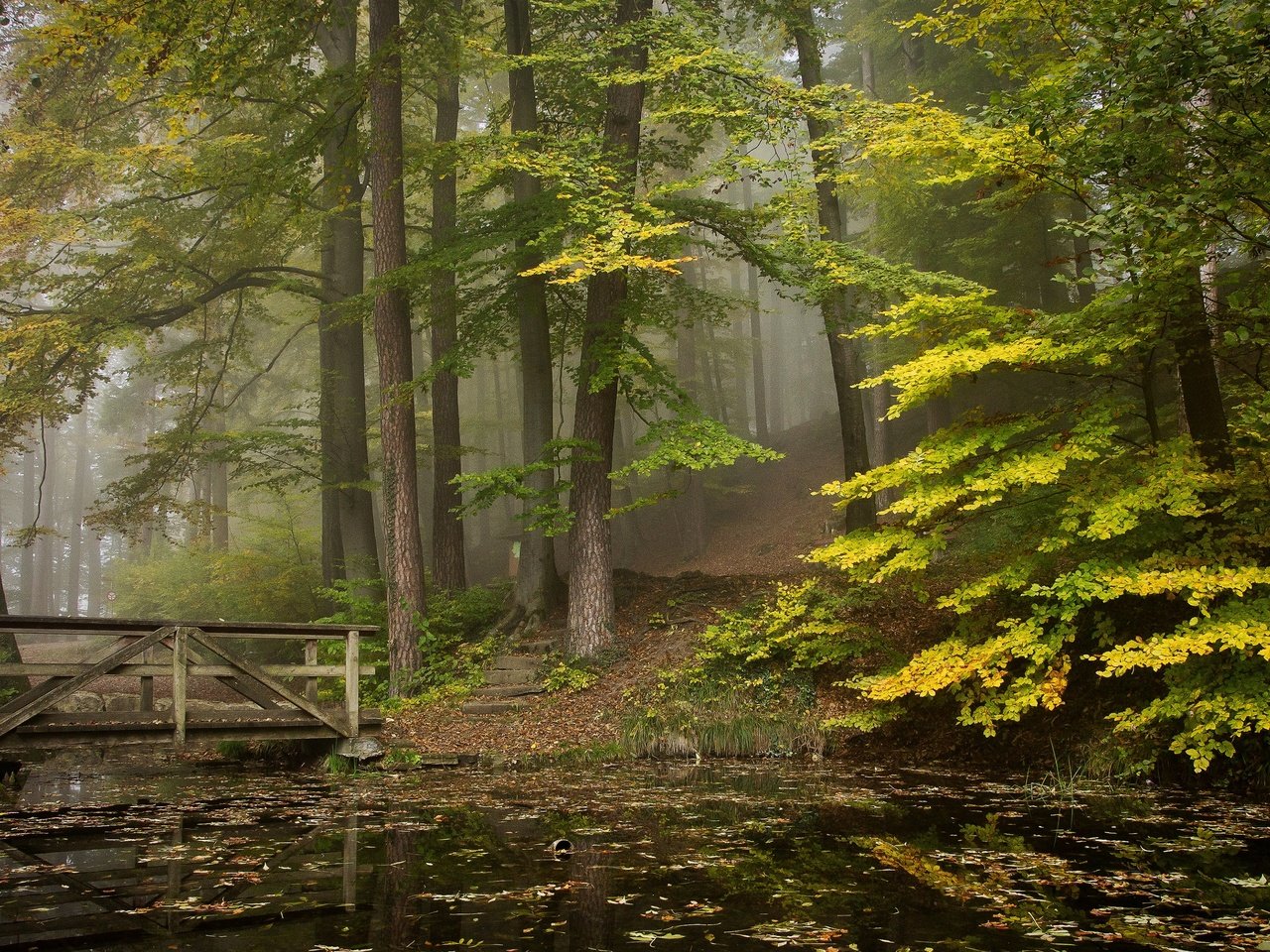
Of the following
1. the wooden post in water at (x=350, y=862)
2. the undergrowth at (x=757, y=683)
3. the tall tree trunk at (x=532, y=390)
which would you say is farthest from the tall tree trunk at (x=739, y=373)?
the wooden post in water at (x=350, y=862)

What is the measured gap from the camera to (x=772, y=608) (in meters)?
11.9

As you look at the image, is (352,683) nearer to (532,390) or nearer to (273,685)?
(273,685)

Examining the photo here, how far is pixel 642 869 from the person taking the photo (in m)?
5.26

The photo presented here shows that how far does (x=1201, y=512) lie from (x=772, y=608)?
539 cm

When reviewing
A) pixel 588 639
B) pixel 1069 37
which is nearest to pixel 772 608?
pixel 588 639

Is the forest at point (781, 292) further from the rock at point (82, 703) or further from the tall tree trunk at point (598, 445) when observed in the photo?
the rock at point (82, 703)

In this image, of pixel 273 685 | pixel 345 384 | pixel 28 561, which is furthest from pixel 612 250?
pixel 28 561

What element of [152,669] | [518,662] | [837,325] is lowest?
[518,662]

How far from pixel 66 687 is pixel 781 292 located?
37.5 ft

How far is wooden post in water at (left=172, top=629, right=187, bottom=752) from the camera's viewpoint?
9047mm

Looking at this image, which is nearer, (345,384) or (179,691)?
(179,691)

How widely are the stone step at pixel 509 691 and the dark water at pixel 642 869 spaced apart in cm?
446

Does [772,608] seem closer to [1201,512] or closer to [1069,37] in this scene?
[1201,512]

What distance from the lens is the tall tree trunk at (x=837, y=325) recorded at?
13969mm
